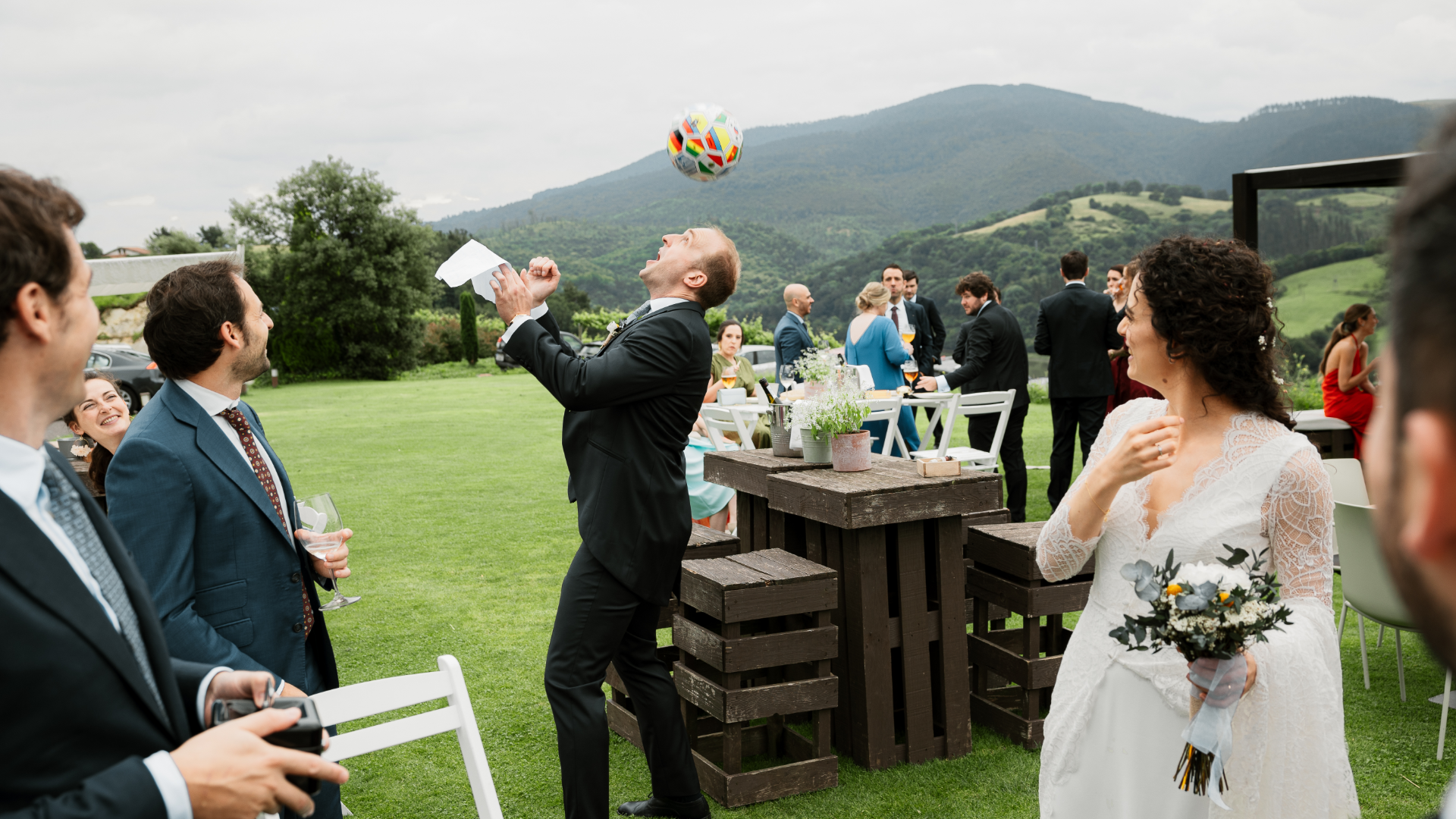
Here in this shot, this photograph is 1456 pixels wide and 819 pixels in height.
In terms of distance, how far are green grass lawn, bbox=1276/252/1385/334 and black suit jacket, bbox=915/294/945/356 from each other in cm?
1644

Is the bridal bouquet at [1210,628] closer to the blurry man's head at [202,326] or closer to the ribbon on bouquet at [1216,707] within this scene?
the ribbon on bouquet at [1216,707]

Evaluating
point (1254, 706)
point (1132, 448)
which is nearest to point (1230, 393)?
point (1132, 448)

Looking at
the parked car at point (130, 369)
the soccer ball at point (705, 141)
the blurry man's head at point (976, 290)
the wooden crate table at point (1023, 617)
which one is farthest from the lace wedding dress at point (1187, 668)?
the parked car at point (130, 369)

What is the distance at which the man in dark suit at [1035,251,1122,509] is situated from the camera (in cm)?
776

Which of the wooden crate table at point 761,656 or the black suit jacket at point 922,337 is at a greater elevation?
the black suit jacket at point 922,337

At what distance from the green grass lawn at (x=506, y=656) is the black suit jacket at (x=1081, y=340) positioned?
1161 mm

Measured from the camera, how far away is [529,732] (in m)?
4.05

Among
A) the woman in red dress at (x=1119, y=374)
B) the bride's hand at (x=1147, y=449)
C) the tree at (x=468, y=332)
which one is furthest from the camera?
the tree at (x=468, y=332)

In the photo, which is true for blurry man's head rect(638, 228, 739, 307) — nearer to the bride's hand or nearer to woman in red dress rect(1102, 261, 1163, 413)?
the bride's hand

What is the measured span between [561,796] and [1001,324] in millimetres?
5982

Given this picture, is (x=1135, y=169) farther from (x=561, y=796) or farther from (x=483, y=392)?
(x=561, y=796)

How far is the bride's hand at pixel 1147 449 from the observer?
73.7 inches

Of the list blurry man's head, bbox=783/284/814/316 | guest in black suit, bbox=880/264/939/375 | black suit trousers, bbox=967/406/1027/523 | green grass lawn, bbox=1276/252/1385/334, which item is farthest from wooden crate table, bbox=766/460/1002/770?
green grass lawn, bbox=1276/252/1385/334

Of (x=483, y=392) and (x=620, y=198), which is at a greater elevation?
(x=620, y=198)
